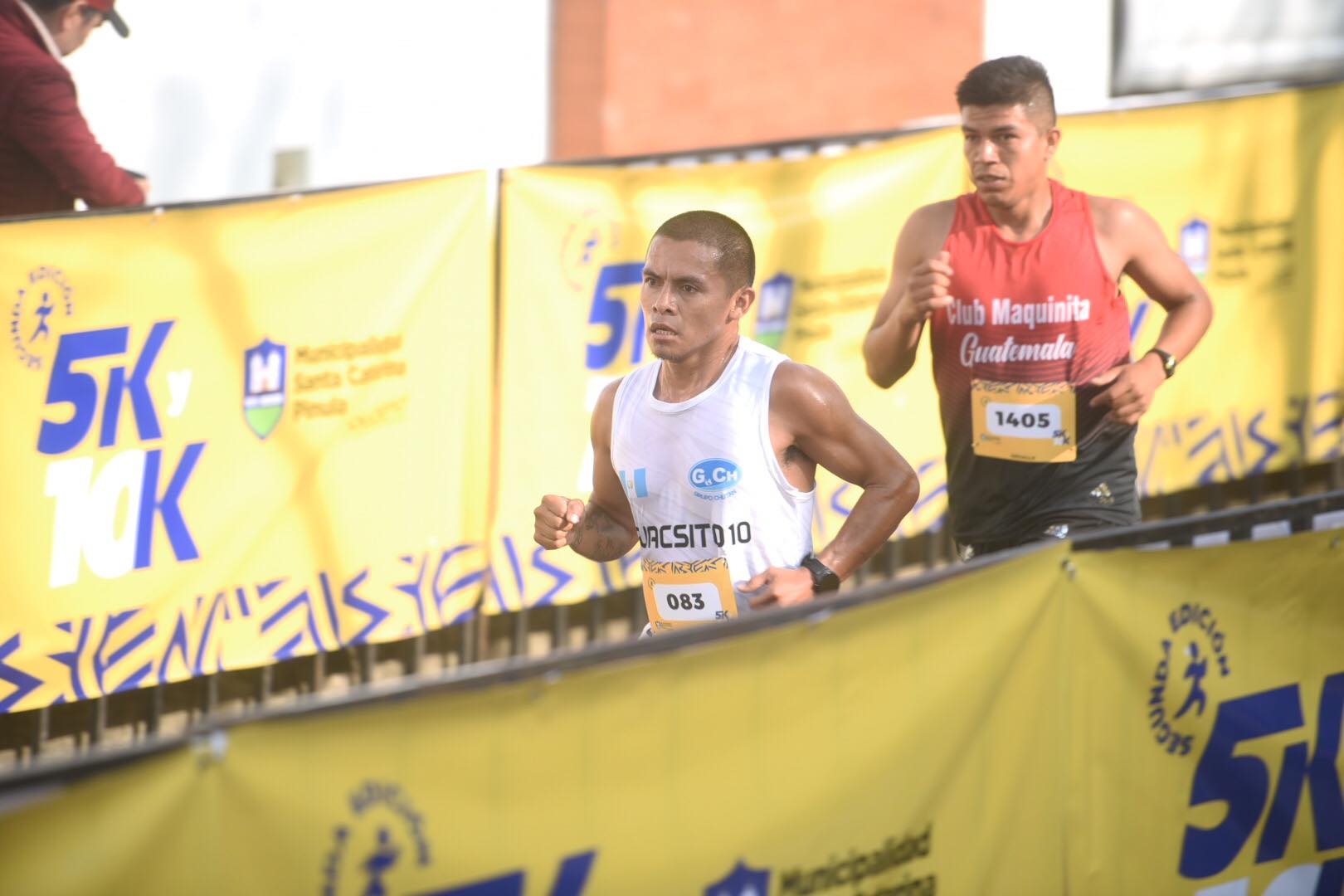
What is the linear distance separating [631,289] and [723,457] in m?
2.59

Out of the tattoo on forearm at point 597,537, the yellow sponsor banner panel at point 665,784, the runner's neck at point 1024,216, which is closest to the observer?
the yellow sponsor banner panel at point 665,784

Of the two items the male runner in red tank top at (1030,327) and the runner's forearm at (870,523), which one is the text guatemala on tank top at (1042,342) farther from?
the runner's forearm at (870,523)

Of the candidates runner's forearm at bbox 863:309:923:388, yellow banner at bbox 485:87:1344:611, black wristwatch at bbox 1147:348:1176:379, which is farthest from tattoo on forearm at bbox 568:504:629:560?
yellow banner at bbox 485:87:1344:611

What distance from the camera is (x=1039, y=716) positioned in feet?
13.8

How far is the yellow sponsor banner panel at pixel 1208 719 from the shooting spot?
4.32 meters

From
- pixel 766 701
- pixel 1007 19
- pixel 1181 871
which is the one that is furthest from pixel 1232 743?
pixel 1007 19

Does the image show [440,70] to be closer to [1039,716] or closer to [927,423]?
[927,423]

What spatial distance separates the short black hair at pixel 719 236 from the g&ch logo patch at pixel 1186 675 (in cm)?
138

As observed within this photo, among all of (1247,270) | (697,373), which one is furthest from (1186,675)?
(1247,270)

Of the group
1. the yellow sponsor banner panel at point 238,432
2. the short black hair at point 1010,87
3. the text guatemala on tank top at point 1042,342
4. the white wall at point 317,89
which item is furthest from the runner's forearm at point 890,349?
the white wall at point 317,89

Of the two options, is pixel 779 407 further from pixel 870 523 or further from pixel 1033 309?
pixel 1033 309

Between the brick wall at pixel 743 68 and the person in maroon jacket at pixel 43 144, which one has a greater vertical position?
the brick wall at pixel 743 68

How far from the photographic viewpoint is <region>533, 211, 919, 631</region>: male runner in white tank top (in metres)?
4.82

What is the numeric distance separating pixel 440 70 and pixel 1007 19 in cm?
389
